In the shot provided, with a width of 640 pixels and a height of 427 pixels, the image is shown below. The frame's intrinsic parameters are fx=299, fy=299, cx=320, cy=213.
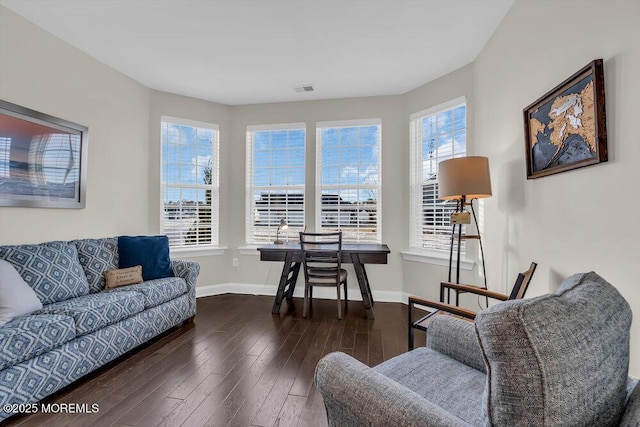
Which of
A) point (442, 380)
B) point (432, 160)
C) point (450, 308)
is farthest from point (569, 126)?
point (432, 160)

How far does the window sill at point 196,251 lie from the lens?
385 cm

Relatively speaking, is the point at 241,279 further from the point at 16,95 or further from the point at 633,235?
the point at 633,235

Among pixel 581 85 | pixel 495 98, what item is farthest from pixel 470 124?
pixel 581 85

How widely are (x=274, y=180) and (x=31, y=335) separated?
9.64ft

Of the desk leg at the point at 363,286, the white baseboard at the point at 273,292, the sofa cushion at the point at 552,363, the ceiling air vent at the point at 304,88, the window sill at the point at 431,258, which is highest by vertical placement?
the ceiling air vent at the point at 304,88

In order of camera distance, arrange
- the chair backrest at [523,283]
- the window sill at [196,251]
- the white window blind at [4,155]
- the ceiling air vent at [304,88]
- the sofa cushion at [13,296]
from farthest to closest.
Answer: the window sill at [196,251], the ceiling air vent at [304,88], the white window blind at [4,155], the sofa cushion at [13,296], the chair backrest at [523,283]

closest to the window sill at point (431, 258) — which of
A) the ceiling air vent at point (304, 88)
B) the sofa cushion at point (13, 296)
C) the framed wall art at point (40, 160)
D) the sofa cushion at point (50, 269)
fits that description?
the ceiling air vent at point (304, 88)

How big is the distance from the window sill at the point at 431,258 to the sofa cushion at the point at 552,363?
253 cm

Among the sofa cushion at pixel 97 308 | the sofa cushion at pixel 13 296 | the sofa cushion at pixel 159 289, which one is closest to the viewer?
the sofa cushion at pixel 13 296

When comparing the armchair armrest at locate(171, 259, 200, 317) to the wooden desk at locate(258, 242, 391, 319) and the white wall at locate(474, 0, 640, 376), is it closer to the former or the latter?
the wooden desk at locate(258, 242, 391, 319)

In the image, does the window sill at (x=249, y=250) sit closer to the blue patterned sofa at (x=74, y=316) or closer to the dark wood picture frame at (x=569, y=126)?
the blue patterned sofa at (x=74, y=316)

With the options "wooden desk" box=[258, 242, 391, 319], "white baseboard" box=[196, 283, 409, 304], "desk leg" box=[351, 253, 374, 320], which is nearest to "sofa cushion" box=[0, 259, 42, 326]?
"wooden desk" box=[258, 242, 391, 319]

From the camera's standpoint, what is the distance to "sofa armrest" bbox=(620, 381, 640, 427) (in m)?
0.60

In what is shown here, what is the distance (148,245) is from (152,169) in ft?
4.05
